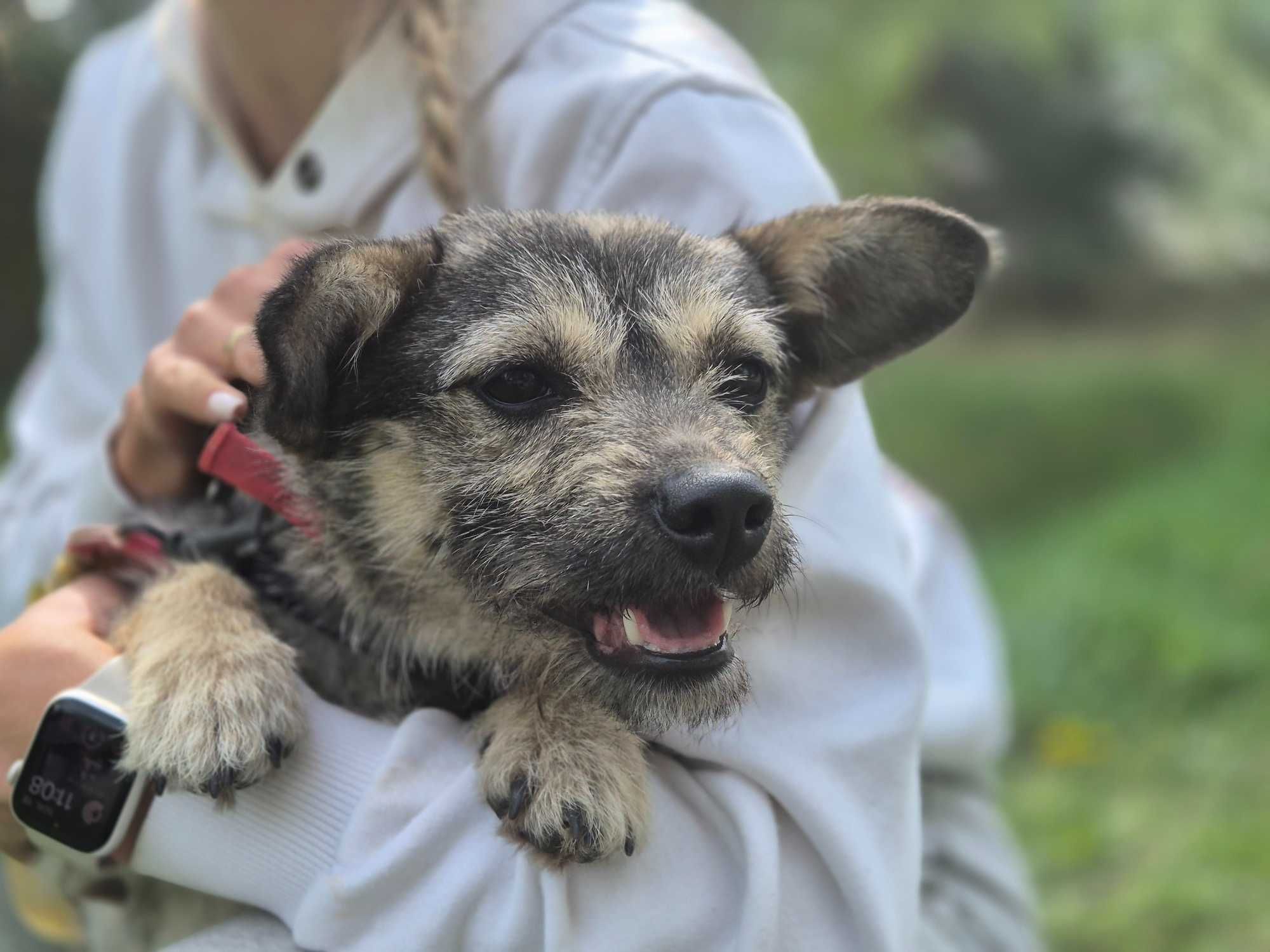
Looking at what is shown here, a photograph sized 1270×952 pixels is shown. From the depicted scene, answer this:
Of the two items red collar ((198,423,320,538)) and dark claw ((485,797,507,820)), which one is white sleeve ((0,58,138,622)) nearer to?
red collar ((198,423,320,538))

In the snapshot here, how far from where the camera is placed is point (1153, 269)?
12.3 metres

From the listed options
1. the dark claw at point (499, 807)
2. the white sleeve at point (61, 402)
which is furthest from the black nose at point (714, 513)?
the white sleeve at point (61, 402)

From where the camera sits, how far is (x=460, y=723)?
267 centimetres

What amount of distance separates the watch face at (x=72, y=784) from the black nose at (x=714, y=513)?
1.15m

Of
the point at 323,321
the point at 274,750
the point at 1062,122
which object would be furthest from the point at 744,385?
the point at 1062,122

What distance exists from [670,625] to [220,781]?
34.7 inches

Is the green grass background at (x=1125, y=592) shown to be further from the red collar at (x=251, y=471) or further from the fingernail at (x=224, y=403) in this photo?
the fingernail at (x=224, y=403)

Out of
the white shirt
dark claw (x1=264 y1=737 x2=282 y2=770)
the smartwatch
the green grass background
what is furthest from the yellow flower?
the smartwatch

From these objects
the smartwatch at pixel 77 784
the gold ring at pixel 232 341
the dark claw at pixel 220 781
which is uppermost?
the gold ring at pixel 232 341

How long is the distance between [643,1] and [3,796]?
234cm

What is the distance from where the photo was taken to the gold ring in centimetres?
271

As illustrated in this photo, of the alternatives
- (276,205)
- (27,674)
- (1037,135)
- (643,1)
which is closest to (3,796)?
(27,674)

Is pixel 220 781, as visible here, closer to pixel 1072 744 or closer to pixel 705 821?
pixel 705 821

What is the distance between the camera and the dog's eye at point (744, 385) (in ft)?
8.91
